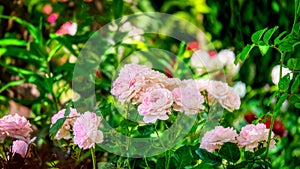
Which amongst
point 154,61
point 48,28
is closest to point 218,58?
point 154,61

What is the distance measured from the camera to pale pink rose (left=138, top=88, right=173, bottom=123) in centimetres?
111

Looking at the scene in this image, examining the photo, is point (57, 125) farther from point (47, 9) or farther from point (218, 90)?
point (47, 9)

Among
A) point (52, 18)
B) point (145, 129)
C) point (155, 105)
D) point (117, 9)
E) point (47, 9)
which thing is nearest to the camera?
point (155, 105)

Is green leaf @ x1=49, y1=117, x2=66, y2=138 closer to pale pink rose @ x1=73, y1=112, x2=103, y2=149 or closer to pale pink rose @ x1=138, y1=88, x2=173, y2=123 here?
pale pink rose @ x1=73, y1=112, x2=103, y2=149

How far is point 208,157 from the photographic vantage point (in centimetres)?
117

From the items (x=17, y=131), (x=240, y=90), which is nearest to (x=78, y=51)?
(x=240, y=90)

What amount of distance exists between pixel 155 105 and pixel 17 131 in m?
0.31

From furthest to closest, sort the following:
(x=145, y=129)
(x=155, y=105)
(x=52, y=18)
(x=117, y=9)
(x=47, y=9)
→ (x=47, y=9)
(x=52, y=18)
(x=117, y=9)
(x=145, y=129)
(x=155, y=105)

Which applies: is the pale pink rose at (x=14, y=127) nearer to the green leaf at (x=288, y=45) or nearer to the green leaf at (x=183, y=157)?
the green leaf at (x=183, y=157)

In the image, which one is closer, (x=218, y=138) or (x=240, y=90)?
(x=218, y=138)

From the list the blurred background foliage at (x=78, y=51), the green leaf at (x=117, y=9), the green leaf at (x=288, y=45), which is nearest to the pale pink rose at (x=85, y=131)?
the green leaf at (x=288, y=45)

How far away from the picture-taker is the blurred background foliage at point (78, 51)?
6.50 feet

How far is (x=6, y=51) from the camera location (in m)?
2.04

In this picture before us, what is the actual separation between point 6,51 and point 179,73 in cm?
56
